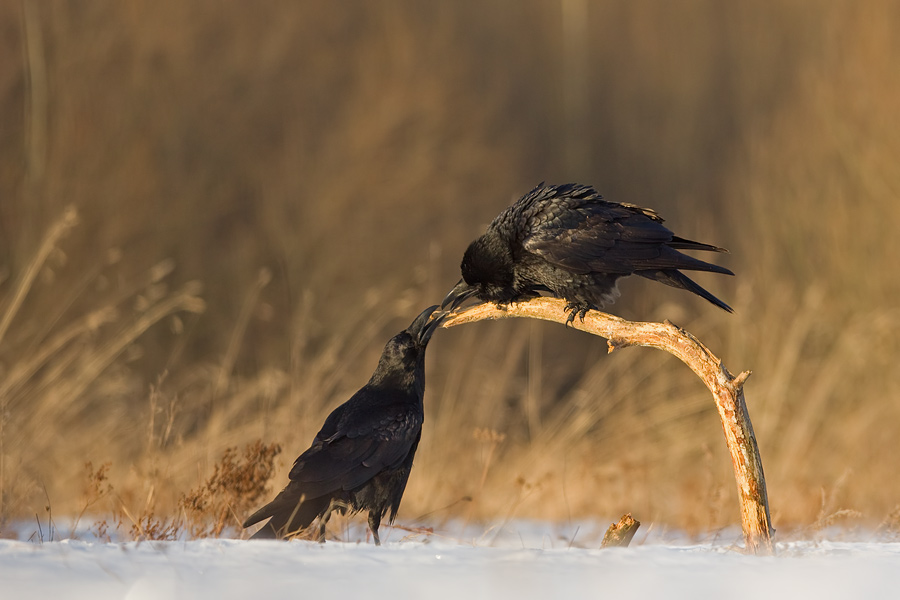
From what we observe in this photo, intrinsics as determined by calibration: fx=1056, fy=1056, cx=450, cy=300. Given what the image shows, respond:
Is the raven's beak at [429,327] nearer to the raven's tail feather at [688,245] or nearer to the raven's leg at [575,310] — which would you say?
the raven's leg at [575,310]

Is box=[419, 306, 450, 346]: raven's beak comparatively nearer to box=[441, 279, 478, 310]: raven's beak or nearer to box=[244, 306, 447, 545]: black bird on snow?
box=[244, 306, 447, 545]: black bird on snow

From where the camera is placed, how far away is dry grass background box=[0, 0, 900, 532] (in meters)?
5.88

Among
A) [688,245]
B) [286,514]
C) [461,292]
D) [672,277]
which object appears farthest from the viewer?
[461,292]

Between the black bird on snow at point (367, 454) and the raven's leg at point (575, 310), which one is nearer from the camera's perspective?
the black bird on snow at point (367, 454)

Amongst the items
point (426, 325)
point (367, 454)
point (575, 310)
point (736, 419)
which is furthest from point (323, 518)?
point (736, 419)

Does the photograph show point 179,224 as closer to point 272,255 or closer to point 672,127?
point 272,255

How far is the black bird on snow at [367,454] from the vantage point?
308 centimetres

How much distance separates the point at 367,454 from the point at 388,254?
7697mm

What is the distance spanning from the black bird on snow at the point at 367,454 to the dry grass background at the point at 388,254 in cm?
101

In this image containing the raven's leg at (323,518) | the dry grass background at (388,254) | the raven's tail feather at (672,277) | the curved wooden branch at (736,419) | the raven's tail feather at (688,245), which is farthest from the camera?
the dry grass background at (388,254)

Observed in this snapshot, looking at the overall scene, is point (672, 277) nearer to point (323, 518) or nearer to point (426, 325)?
point (426, 325)

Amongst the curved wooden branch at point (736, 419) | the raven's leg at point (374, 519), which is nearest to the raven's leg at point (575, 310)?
the curved wooden branch at point (736, 419)

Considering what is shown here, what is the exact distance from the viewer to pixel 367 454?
3205 millimetres

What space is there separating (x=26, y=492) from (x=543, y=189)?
7.33 feet
